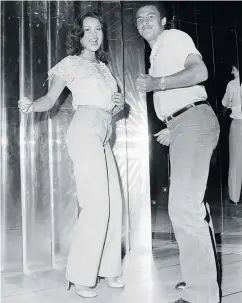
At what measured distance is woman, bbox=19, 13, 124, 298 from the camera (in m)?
1.35

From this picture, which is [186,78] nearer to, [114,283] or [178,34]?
[178,34]

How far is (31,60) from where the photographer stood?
180cm

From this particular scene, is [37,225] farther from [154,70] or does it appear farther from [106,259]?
[154,70]

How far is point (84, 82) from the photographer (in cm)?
142

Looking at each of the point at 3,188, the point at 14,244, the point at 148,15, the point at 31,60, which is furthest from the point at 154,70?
the point at 14,244

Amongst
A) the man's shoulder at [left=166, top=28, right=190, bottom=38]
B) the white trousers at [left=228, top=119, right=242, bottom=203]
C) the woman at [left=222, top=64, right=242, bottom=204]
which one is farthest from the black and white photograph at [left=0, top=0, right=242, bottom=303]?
the white trousers at [left=228, top=119, right=242, bottom=203]

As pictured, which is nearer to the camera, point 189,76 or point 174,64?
point 189,76

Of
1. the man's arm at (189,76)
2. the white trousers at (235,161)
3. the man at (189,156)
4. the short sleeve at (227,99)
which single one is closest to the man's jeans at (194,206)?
the man at (189,156)

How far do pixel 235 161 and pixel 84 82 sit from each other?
88.9 inches

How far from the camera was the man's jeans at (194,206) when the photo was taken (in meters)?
1.11

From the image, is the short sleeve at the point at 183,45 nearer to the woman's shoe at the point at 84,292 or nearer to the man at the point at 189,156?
the man at the point at 189,156

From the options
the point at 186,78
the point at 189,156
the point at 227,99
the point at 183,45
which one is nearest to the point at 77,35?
the point at 183,45

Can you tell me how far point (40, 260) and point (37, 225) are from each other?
0.19 m

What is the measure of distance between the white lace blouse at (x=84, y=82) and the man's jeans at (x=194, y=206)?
1.39 ft
